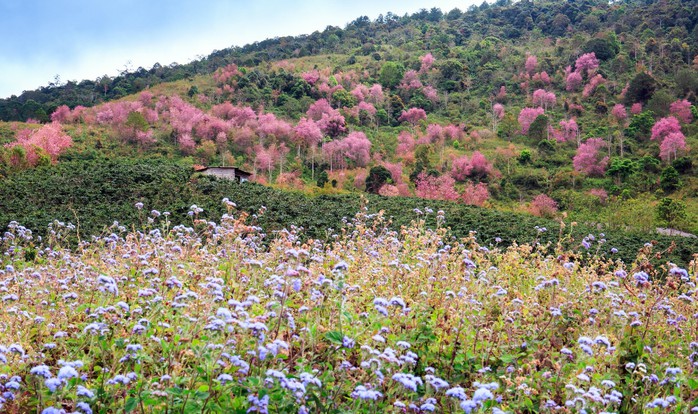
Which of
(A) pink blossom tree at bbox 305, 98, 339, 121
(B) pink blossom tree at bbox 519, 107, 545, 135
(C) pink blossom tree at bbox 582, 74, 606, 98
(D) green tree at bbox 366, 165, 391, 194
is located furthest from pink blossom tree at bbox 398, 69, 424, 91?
(D) green tree at bbox 366, 165, 391, 194

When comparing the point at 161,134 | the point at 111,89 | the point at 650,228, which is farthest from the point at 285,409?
the point at 111,89

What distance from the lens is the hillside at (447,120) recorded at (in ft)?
94.5

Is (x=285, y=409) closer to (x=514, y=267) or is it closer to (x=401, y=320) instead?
(x=401, y=320)

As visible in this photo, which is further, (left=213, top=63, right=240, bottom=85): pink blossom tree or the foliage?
(left=213, top=63, right=240, bottom=85): pink blossom tree

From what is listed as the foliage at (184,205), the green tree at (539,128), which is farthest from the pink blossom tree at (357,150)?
the foliage at (184,205)

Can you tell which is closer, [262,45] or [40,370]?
[40,370]

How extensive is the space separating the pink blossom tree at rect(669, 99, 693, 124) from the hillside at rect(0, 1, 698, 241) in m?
0.17

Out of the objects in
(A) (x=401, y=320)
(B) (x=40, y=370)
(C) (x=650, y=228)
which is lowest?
(C) (x=650, y=228)

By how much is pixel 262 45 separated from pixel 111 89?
1221 inches

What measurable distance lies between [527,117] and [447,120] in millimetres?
7785

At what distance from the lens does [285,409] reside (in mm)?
2549

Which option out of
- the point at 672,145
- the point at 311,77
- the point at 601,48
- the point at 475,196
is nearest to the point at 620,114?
the point at 672,145

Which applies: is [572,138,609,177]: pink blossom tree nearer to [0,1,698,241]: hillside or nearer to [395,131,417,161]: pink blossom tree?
[0,1,698,241]: hillside

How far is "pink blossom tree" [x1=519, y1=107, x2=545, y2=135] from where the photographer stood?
43375 mm
